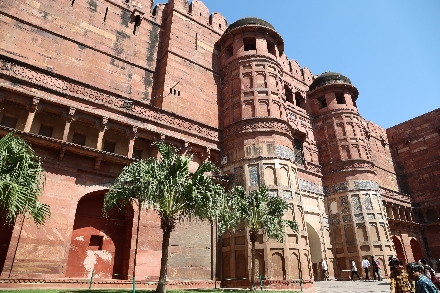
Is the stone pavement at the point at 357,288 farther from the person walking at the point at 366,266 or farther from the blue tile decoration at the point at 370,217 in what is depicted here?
the blue tile decoration at the point at 370,217

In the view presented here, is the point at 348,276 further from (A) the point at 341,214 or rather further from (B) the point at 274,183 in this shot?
(B) the point at 274,183

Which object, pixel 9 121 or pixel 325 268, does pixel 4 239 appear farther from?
pixel 325 268

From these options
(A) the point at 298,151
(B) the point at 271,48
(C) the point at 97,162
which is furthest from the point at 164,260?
(B) the point at 271,48

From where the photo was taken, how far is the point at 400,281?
22.2ft

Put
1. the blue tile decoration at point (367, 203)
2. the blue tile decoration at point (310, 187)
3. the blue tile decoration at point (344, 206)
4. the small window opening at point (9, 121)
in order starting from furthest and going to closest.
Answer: the blue tile decoration at point (344, 206)
the blue tile decoration at point (367, 203)
the blue tile decoration at point (310, 187)
the small window opening at point (9, 121)

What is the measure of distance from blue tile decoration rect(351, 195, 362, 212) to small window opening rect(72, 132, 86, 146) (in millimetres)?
19278

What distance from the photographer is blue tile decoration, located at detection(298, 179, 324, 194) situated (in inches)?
910

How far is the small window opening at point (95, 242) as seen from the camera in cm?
1422

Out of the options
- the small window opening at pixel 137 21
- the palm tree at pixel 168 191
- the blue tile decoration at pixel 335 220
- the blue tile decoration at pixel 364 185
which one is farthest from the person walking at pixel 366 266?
the small window opening at pixel 137 21

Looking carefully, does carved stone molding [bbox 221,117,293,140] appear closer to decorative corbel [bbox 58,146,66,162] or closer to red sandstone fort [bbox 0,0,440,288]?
red sandstone fort [bbox 0,0,440,288]

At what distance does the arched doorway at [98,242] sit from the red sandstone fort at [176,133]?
0.05m

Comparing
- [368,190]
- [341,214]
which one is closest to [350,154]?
[368,190]

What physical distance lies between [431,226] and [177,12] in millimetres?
31934

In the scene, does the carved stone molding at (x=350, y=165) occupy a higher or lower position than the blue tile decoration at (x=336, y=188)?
higher
